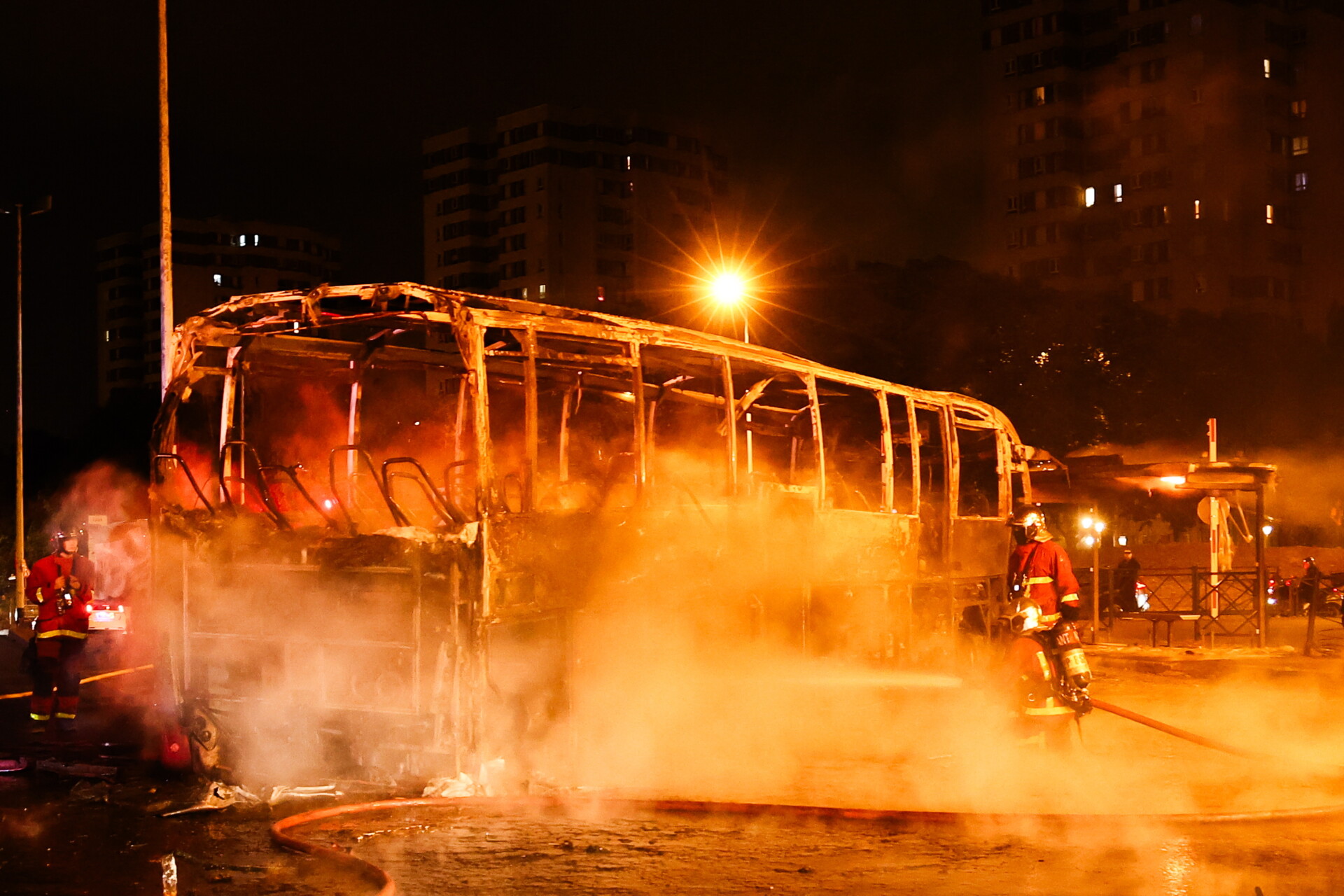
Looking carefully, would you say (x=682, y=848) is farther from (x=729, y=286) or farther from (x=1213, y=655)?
(x=729, y=286)

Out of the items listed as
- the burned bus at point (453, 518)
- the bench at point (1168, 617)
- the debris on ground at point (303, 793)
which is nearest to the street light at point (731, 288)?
the bench at point (1168, 617)

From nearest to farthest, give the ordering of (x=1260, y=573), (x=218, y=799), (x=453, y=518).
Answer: (x=453, y=518)
(x=218, y=799)
(x=1260, y=573)

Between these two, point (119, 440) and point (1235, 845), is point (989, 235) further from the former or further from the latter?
point (1235, 845)

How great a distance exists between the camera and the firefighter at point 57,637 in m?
11.2

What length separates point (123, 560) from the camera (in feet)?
66.2

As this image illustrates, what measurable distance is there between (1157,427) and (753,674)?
99.9 ft

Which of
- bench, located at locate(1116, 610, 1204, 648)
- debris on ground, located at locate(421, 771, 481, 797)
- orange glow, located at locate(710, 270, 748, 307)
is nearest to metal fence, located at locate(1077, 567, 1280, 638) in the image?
bench, located at locate(1116, 610, 1204, 648)

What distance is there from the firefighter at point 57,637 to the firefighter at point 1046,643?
7.77m

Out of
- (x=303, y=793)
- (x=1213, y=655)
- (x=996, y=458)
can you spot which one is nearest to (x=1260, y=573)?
(x=1213, y=655)

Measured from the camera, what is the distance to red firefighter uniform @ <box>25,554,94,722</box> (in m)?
11.2

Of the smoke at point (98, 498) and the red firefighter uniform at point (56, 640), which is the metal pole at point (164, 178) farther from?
the smoke at point (98, 498)

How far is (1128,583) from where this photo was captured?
84.1 ft

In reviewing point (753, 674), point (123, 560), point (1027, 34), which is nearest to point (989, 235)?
point (1027, 34)

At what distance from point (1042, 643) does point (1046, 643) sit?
0.03 metres
